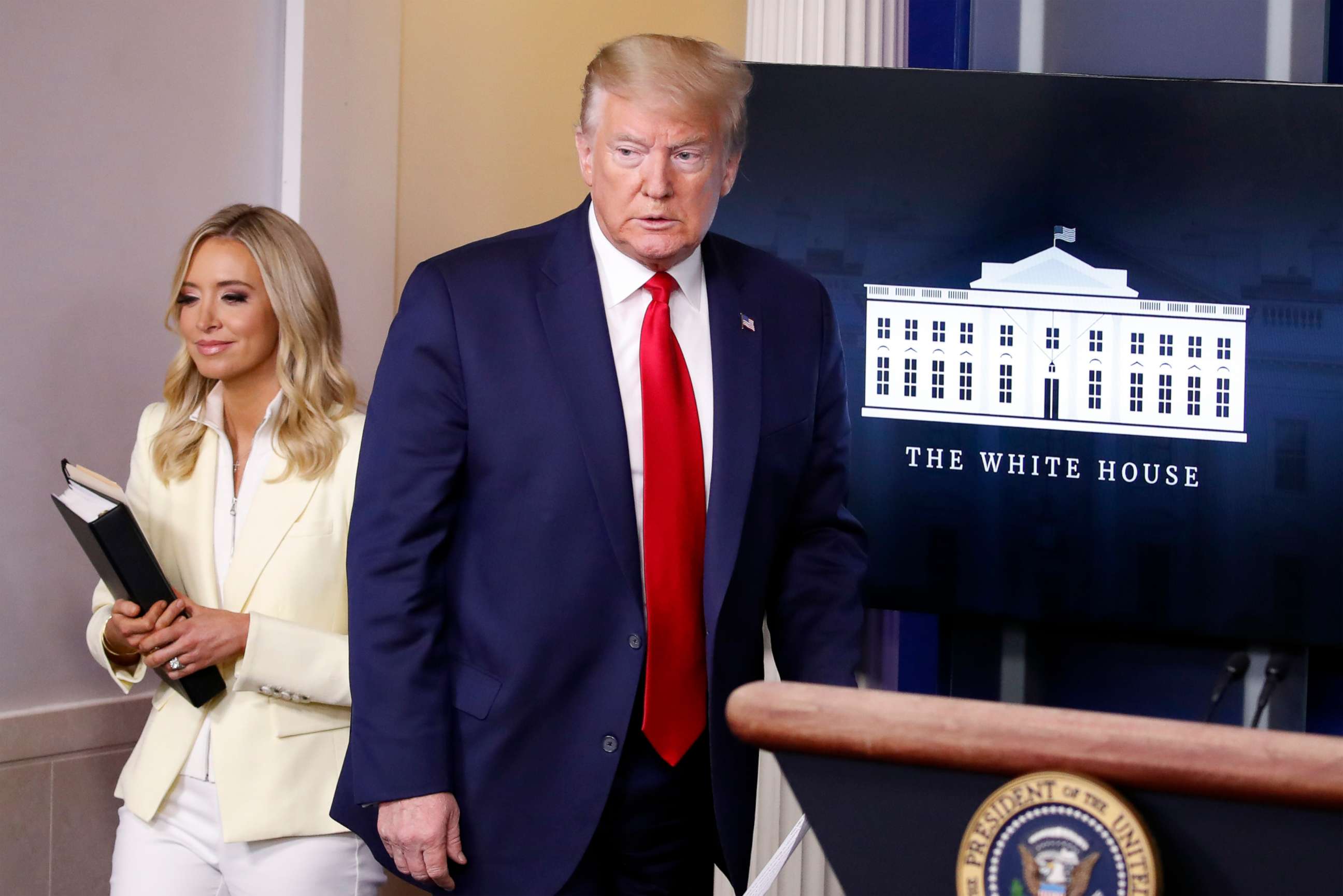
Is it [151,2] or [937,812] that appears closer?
[937,812]

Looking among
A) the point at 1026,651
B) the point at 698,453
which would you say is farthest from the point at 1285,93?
the point at 698,453

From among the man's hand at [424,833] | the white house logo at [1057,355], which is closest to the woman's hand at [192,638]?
the man's hand at [424,833]

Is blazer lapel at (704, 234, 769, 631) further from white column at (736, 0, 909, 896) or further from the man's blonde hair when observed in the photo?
white column at (736, 0, 909, 896)

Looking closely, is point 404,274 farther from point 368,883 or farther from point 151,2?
point 368,883

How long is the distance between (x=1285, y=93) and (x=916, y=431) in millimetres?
858

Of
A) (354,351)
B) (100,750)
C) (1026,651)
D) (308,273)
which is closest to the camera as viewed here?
(308,273)

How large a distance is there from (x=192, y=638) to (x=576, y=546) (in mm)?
760

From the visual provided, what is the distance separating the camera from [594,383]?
161 centimetres

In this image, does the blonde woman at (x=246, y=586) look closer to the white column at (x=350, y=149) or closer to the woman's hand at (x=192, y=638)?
the woman's hand at (x=192, y=638)

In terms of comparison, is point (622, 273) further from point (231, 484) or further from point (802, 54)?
point (802, 54)

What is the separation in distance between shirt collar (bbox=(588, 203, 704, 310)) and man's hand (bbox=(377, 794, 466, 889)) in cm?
65

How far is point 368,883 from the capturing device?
6.90 feet

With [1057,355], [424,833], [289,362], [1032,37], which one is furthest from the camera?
[1032,37]

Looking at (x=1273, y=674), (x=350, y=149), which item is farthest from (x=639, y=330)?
(x=350, y=149)
